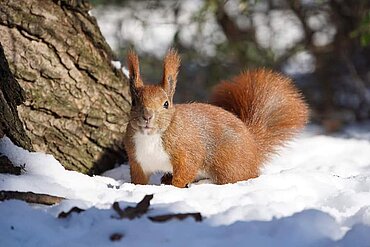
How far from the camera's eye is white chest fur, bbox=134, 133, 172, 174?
8.54 feet

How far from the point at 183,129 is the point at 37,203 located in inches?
27.7

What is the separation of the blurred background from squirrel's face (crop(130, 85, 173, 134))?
2.43 meters

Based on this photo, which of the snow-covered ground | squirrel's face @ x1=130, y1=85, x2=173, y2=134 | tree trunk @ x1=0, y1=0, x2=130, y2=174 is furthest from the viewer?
tree trunk @ x1=0, y1=0, x2=130, y2=174

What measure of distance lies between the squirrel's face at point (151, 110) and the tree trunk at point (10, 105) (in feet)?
1.30

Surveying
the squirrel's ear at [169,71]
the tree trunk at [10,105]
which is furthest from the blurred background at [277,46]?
the tree trunk at [10,105]

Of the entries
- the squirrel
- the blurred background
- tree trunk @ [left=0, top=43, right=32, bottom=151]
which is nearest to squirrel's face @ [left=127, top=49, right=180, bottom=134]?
the squirrel

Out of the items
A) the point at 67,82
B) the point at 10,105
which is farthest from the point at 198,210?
the point at 67,82

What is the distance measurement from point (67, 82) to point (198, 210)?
1.12 metres

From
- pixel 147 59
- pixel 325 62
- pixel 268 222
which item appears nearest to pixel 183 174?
pixel 268 222

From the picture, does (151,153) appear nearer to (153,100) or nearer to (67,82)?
(153,100)

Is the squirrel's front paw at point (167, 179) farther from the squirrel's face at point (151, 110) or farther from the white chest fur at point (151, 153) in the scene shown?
the squirrel's face at point (151, 110)

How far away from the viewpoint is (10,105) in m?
2.48

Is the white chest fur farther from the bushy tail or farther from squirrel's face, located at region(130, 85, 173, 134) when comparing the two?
the bushy tail

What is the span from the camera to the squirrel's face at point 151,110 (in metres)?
2.52
